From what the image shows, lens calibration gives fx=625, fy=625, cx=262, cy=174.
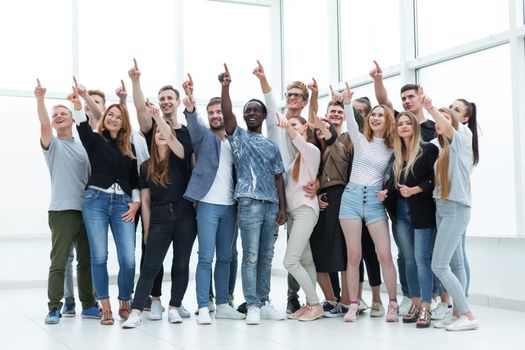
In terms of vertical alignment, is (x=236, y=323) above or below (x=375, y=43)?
below

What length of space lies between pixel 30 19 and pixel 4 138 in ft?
4.31

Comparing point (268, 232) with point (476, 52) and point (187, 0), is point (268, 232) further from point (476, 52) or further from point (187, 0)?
point (187, 0)

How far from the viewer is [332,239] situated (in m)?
4.02

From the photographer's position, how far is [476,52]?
5160 millimetres

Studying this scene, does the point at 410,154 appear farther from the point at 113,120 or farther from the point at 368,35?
the point at 368,35

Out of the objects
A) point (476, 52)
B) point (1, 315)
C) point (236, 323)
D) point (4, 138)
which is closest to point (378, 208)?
point (236, 323)

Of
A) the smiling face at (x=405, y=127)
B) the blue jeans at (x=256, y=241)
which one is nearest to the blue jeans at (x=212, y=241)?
the blue jeans at (x=256, y=241)

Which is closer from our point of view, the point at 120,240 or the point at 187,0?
the point at 120,240

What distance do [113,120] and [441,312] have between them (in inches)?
93.3

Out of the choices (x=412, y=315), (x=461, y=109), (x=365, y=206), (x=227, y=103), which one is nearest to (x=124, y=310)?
(x=227, y=103)

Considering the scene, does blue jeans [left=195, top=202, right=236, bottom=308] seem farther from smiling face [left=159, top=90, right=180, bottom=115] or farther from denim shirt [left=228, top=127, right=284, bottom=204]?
smiling face [left=159, top=90, right=180, bottom=115]

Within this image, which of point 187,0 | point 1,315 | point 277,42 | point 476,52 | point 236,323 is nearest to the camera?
point 236,323

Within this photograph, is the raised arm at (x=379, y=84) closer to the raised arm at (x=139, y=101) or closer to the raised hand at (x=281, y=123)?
the raised hand at (x=281, y=123)

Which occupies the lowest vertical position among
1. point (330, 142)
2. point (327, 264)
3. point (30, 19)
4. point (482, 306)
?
point (482, 306)
